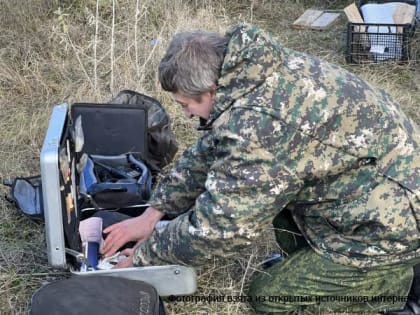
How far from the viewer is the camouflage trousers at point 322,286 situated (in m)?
2.89

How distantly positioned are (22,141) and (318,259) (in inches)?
101

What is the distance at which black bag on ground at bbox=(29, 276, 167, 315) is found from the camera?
2492 mm

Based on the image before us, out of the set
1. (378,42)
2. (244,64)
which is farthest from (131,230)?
(378,42)

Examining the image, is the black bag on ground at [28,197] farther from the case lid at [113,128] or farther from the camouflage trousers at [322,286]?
the camouflage trousers at [322,286]

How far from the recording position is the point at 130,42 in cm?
548

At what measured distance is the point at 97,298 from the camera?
100 inches

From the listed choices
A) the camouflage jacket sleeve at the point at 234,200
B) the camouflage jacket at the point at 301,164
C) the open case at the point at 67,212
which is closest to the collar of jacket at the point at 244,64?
the camouflage jacket at the point at 301,164

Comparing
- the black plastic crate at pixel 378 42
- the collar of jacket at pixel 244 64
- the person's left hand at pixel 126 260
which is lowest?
the person's left hand at pixel 126 260

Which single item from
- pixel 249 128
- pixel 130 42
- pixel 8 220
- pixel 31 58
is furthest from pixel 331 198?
pixel 31 58

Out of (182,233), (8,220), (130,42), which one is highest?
(130,42)

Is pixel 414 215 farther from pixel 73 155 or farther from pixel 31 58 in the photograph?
pixel 31 58

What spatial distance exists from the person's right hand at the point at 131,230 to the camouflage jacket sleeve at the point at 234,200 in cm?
52

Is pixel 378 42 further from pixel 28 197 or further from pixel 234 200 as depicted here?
pixel 234 200

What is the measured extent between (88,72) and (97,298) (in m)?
3.17
